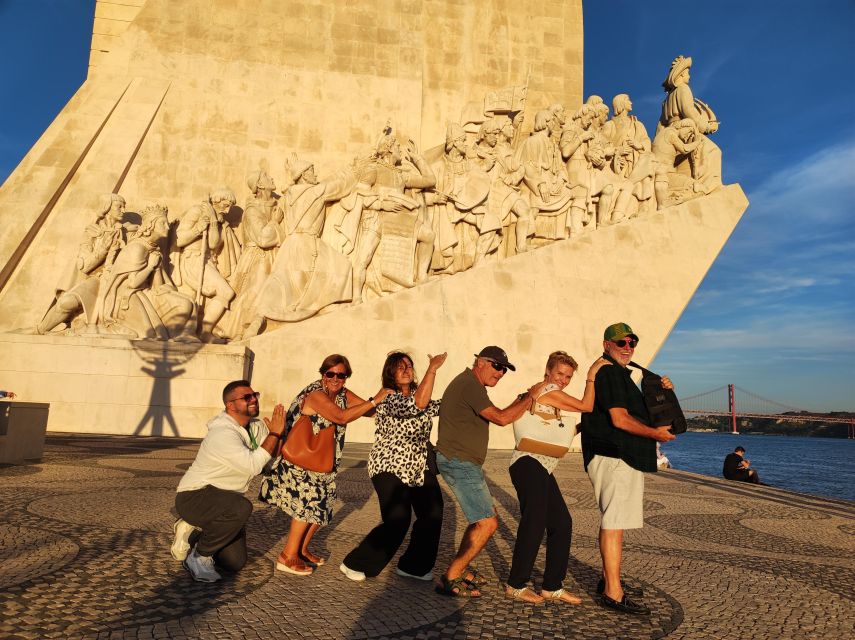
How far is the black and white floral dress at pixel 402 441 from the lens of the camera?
2.70 meters

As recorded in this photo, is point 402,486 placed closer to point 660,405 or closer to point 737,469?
point 660,405

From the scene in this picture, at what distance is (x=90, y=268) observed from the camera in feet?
28.4

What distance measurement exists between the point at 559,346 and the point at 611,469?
7.30m

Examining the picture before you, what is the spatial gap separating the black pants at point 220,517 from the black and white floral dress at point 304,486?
0.46ft

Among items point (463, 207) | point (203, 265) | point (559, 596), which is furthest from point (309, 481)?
point (463, 207)

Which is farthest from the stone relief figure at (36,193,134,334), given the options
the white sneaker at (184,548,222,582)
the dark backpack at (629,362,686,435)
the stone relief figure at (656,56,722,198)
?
the stone relief figure at (656,56,722,198)

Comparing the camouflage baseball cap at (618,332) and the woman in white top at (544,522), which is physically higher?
the camouflage baseball cap at (618,332)

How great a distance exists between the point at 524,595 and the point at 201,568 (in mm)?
1192

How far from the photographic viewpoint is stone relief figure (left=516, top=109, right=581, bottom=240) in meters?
11.0

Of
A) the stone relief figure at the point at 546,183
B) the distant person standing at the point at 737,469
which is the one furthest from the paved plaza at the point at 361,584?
the stone relief figure at the point at 546,183

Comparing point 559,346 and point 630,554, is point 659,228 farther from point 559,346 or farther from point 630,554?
point 630,554

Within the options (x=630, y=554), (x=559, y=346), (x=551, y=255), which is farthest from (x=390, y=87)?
(x=630, y=554)

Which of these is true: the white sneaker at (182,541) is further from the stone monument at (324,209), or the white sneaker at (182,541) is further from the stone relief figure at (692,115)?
the stone relief figure at (692,115)

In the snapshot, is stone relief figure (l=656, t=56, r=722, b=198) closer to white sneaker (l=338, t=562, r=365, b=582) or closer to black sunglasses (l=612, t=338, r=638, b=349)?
black sunglasses (l=612, t=338, r=638, b=349)
